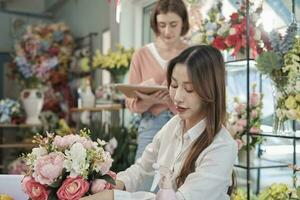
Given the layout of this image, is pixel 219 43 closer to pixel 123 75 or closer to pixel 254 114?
pixel 254 114

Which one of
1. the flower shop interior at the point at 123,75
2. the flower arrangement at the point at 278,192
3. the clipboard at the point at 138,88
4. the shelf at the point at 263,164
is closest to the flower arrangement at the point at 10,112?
the flower shop interior at the point at 123,75

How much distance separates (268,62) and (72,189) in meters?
1.16

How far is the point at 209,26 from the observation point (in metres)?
2.53

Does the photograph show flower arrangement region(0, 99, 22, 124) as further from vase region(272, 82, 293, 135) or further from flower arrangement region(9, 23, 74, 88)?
vase region(272, 82, 293, 135)

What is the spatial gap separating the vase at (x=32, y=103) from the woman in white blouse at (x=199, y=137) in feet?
10.9

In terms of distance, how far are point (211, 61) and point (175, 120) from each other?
284 mm

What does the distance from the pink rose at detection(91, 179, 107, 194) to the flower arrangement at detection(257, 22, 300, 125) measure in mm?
1023

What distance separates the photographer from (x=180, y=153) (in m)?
1.34

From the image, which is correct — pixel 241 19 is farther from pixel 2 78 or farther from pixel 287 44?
pixel 2 78

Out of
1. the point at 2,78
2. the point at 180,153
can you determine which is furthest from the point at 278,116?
the point at 2,78

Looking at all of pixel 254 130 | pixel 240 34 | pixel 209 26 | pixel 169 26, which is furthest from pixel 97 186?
pixel 209 26

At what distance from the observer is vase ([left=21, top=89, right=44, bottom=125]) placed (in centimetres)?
452

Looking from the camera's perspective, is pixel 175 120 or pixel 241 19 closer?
pixel 175 120

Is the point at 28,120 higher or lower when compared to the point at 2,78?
lower
